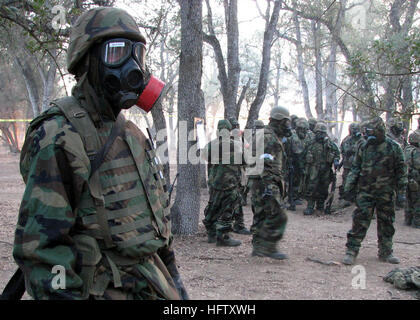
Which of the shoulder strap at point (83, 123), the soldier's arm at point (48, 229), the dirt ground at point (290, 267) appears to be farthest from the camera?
the dirt ground at point (290, 267)

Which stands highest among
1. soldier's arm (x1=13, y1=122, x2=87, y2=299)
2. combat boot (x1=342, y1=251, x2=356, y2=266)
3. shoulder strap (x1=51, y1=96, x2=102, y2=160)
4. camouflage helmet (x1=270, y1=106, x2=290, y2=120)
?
camouflage helmet (x1=270, y1=106, x2=290, y2=120)

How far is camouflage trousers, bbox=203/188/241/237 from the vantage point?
23.6ft

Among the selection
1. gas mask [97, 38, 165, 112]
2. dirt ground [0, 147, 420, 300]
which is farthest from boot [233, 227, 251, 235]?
gas mask [97, 38, 165, 112]

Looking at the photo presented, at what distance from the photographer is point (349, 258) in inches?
243

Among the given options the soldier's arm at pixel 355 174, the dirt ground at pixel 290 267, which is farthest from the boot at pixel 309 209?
the soldier's arm at pixel 355 174

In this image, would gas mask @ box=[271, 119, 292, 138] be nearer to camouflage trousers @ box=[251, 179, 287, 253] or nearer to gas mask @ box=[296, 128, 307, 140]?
camouflage trousers @ box=[251, 179, 287, 253]

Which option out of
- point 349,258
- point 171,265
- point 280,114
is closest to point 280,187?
point 280,114

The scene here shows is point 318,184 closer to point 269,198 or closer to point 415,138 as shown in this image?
point 415,138

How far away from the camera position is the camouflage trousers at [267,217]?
247 inches

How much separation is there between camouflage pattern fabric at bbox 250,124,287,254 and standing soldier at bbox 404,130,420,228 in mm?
4115

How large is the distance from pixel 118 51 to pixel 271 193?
4878 mm

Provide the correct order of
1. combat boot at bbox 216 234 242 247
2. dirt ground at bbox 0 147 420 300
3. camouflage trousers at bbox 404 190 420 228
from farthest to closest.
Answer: camouflage trousers at bbox 404 190 420 228 < combat boot at bbox 216 234 242 247 < dirt ground at bbox 0 147 420 300

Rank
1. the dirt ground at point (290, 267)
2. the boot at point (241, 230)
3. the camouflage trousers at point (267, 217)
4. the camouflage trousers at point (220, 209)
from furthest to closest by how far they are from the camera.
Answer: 1. the boot at point (241, 230)
2. the camouflage trousers at point (220, 209)
3. the camouflage trousers at point (267, 217)
4. the dirt ground at point (290, 267)

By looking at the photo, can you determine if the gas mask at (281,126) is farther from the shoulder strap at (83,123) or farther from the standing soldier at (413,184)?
the shoulder strap at (83,123)
